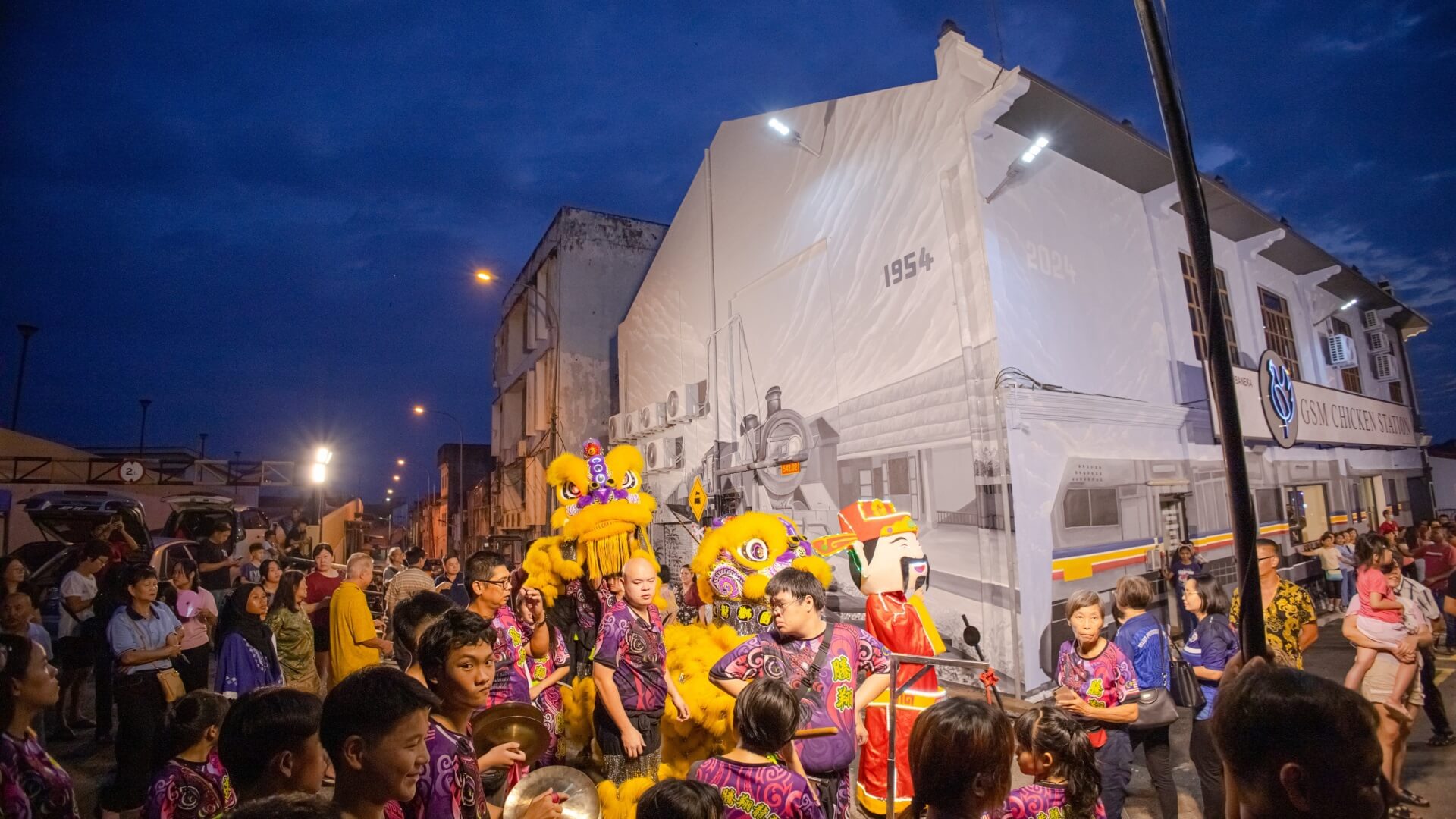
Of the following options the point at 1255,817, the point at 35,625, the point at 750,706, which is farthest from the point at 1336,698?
the point at 35,625

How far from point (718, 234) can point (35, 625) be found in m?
11.5

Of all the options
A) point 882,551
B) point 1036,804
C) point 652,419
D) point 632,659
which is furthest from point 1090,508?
point 652,419

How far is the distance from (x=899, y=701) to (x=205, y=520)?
63.7 feet

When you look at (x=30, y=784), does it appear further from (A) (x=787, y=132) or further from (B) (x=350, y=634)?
(A) (x=787, y=132)

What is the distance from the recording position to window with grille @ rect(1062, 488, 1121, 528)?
27.9ft

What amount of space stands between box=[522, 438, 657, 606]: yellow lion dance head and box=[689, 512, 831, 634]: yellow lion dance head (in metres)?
0.51

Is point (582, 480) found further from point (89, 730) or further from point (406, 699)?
point (89, 730)

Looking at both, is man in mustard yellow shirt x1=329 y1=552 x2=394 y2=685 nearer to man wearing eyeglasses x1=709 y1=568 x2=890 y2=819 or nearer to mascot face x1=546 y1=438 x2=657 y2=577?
mascot face x1=546 y1=438 x2=657 y2=577

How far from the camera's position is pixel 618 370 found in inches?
756

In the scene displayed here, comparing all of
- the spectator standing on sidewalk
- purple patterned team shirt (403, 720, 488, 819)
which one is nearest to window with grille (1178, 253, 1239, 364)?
the spectator standing on sidewalk

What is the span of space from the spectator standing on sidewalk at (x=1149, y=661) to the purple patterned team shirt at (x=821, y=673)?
5.78 ft

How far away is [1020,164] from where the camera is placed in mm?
8773

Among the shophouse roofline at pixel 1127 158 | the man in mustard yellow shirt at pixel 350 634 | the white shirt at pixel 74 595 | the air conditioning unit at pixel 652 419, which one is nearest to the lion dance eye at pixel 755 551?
the man in mustard yellow shirt at pixel 350 634

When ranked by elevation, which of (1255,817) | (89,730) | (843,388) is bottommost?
(89,730)
